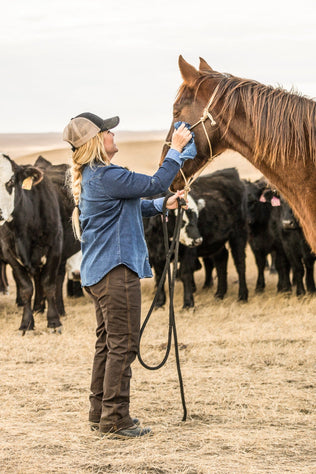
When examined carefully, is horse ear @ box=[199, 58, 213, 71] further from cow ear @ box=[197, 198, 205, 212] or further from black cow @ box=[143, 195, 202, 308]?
cow ear @ box=[197, 198, 205, 212]

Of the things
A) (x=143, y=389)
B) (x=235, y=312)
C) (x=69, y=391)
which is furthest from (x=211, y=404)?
(x=235, y=312)

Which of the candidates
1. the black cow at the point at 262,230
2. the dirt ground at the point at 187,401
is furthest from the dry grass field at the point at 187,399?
the black cow at the point at 262,230

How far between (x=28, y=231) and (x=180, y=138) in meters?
5.01

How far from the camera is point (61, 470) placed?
4.04 metres

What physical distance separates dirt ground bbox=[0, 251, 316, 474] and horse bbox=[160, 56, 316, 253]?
1429mm

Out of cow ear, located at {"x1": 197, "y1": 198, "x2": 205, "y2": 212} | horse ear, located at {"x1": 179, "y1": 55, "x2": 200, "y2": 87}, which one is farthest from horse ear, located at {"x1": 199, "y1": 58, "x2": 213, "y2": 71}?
cow ear, located at {"x1": 197, "y1": 198, "x2": 205, "y2": 212}

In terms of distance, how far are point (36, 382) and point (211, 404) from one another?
5.83 ft

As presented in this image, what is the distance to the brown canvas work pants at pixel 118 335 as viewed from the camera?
178 inches

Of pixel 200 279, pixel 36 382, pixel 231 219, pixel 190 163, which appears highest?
pixel 190 163

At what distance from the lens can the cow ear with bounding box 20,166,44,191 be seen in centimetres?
890

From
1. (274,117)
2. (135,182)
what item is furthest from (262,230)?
(135,182)

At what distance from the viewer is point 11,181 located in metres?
8.90

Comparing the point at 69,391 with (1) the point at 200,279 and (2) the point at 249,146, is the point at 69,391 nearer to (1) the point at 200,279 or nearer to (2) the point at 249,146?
(2) the point at 249,146

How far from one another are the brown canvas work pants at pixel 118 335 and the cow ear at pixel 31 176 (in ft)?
15.0
